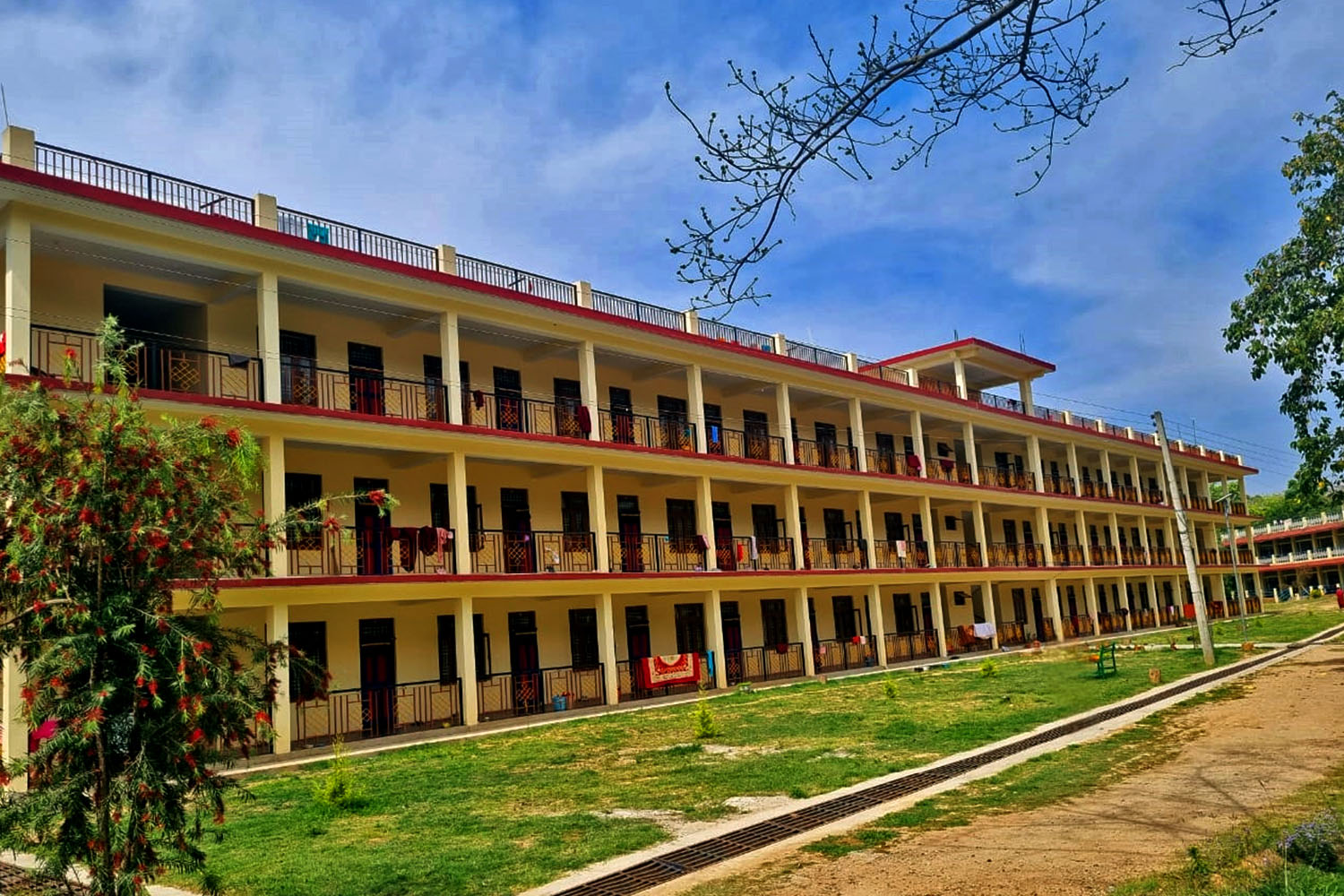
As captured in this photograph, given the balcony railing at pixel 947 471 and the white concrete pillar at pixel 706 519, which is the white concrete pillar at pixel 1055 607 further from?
the white concrete pillar at pixel 706 519

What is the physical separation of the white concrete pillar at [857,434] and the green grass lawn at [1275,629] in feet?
38.2

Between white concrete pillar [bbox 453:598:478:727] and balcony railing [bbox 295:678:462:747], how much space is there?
59 centimetres

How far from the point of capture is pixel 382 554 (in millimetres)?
20250

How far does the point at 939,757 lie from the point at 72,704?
35.1 feet

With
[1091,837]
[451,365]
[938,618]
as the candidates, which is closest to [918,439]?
[938,618]

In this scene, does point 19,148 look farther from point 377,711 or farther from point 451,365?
point 377,711

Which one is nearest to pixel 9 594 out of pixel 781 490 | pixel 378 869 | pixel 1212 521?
pixel 378 869

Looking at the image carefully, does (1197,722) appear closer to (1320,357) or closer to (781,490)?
(1320,357)

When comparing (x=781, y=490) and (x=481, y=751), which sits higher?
(x=781, y=490)

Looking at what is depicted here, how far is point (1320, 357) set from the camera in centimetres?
1605

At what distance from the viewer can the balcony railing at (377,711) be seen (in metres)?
19.4

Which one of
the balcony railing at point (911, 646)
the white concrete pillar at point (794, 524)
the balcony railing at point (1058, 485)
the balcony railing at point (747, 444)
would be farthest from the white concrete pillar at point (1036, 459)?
the balcony railing at point (747, 444)

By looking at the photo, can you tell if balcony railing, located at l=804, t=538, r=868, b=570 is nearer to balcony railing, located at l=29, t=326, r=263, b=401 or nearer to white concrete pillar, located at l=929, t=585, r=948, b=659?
white concrete pillar, located at l=929, t=585, r=948, b=659

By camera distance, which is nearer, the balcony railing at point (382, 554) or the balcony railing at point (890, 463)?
the balcony railing at point (382, 554)
